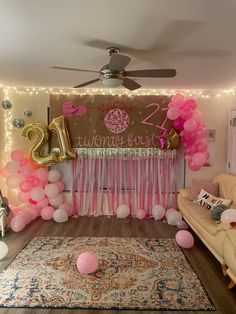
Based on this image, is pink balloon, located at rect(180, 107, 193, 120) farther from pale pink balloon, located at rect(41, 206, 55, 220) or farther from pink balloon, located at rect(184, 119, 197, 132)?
pale pink balloon, located at rect(41, 206, 55, 220)

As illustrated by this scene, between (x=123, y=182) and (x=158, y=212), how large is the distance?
2.73 ft

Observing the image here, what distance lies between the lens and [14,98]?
4598 millimetres

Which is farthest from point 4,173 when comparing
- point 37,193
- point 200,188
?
point 200,188

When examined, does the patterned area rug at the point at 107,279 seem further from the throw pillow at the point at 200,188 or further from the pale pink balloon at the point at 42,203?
the pale pink balloon at the point at 42,203

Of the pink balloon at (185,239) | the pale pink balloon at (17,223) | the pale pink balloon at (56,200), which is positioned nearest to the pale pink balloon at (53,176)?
the pale pink balloon at (56,200)

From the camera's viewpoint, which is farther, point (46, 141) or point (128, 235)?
point (46, 141)

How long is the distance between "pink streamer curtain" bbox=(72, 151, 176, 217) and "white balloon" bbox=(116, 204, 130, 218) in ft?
0.56

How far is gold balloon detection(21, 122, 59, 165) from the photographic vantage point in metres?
4.35

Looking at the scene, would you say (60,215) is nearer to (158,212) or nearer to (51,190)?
(51,190)

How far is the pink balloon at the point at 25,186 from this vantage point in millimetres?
4260

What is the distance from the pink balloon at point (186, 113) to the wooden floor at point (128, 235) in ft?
6.05

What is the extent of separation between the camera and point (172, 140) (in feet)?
14.3

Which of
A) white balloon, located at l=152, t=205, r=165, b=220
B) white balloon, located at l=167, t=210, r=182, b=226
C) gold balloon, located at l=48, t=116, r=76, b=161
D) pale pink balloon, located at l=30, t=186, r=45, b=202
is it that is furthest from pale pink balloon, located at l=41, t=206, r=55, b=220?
white balloon, located at l=167, t=210, r=182, b=226

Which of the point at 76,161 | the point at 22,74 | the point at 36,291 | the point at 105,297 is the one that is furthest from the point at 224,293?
the point at 22,74
